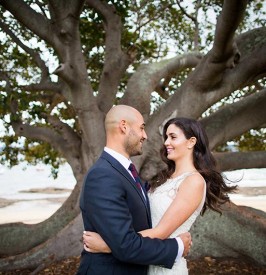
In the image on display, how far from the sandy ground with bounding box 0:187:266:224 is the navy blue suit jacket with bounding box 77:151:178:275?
12.6 m

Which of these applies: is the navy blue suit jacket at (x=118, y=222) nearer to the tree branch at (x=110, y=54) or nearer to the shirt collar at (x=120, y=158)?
the shirt collar at (x=120, y=158)

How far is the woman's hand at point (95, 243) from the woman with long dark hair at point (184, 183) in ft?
1.34

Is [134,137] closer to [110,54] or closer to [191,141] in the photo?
[191,141]

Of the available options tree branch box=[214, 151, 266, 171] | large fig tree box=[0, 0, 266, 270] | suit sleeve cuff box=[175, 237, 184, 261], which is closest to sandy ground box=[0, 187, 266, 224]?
large fig tree box=[0, 0, 266, 270]

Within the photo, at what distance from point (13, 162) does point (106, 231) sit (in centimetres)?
842

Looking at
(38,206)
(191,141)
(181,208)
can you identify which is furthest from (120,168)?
(38,206)

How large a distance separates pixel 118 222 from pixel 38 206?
682 inches

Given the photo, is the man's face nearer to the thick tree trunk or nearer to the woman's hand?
the woman's hand

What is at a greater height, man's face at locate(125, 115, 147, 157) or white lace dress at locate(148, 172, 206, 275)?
man's face at locate(125, 115, 147, 157)

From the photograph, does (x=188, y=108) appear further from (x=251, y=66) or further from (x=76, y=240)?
(x=76, y=240)

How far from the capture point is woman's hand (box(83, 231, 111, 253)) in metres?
2.09

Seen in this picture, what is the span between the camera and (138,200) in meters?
2.19

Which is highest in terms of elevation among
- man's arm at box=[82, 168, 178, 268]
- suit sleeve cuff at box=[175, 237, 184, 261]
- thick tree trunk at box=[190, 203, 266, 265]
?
man's arm at box=[82, 168, 178, 268]

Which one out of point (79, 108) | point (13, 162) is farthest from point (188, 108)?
point (13, 162)
